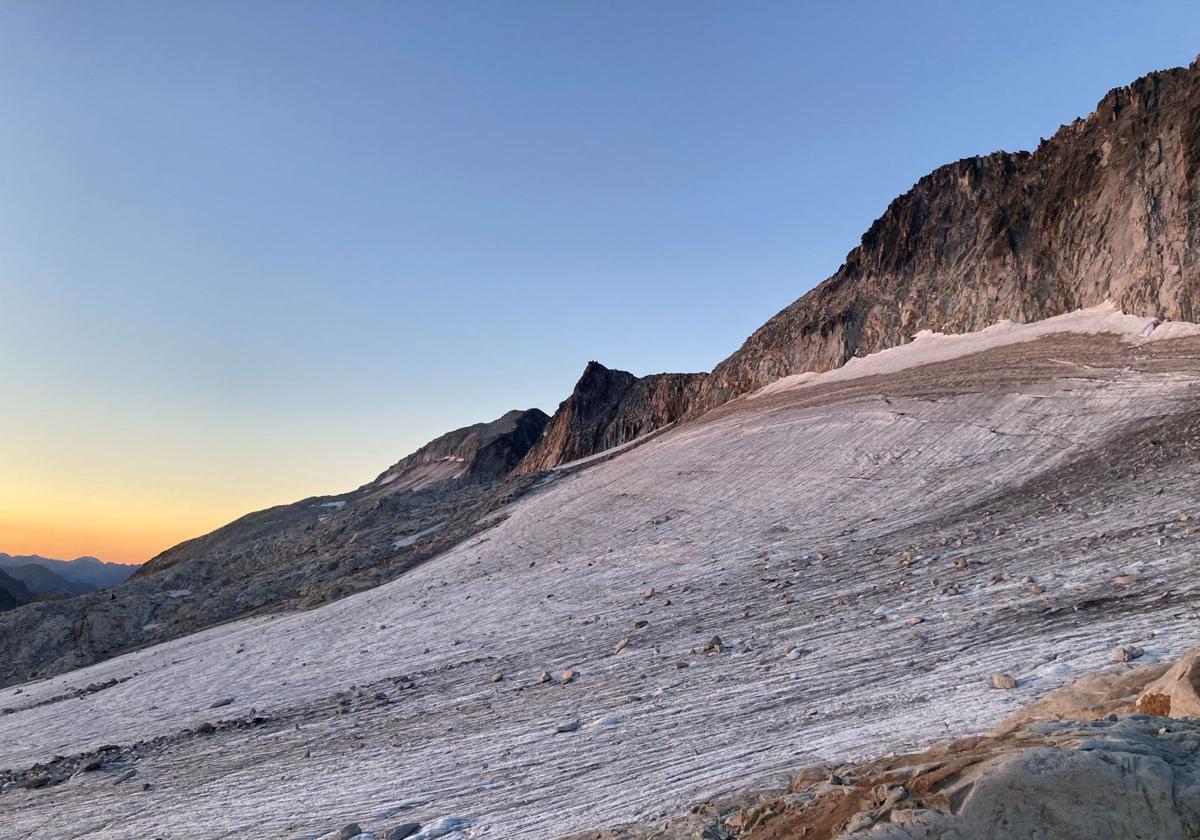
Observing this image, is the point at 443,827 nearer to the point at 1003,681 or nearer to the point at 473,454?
the point at 1003,681

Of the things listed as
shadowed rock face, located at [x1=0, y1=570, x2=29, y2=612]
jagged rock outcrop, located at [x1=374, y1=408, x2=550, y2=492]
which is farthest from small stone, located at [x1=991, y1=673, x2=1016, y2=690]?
shadowed rock face, located at [x1=0, y1=570, x2=29, y2=612]

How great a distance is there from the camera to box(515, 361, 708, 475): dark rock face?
57875 millimetres

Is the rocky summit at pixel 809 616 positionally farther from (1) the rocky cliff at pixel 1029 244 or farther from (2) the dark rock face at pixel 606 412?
(2) the dark rock face at pixel 606 412

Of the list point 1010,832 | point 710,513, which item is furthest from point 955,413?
point 1010,832

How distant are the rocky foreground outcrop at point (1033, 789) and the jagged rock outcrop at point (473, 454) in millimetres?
67181

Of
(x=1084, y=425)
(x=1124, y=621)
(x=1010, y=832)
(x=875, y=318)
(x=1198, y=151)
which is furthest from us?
(x=875, y=318)

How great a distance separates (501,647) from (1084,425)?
1360 cm

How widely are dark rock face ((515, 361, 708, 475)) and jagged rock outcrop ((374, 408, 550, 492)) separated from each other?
3.09 m

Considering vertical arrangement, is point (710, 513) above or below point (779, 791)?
above

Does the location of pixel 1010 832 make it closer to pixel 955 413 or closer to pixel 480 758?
pixel 480 758

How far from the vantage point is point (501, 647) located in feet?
48.9

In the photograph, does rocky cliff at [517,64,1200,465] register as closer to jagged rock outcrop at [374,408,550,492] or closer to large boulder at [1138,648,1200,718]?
large boulder at [1138,648,1200,718]

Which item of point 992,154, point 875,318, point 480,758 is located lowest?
point 480,758

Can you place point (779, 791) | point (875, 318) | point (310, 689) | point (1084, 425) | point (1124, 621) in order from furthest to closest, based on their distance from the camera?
point (875, 318), point (1084, 425), point (310, 689), point (1124, 621), point (779, 791)
